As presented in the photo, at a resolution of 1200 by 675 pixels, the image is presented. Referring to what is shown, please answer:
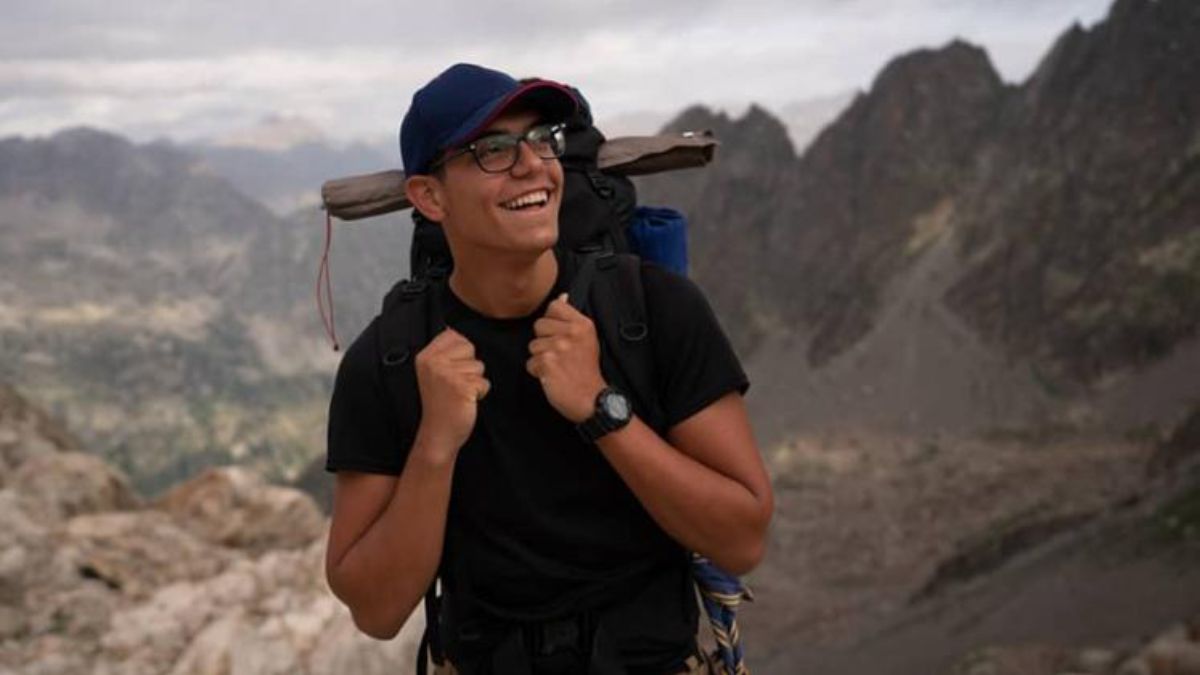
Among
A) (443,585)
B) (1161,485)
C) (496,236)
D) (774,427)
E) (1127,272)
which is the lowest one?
(774,427)

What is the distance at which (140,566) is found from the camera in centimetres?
2248

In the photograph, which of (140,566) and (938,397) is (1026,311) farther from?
(140,566)

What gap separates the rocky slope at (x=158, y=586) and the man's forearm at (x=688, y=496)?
16.5 meters

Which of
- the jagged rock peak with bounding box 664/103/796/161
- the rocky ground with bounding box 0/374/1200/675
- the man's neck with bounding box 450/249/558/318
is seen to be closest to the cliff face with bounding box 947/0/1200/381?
the rocky ground with bounding box 0/374/1200/675

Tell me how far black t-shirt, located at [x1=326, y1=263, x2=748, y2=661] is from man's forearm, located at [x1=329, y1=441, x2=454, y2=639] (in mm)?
181

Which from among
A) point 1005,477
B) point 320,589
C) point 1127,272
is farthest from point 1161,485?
point 320,589

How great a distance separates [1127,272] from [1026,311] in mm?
10838

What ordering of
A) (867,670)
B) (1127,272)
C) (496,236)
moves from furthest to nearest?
(1127,272) < (867,670) < (496,236)

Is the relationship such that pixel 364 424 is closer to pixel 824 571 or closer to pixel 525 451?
pixel 525 451

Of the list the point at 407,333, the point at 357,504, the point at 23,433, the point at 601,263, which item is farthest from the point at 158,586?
the point at 601,263

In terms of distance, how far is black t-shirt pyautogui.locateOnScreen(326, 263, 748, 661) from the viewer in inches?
148

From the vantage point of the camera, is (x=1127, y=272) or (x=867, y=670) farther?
(x=1127, y=272)

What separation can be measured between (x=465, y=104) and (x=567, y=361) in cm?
84

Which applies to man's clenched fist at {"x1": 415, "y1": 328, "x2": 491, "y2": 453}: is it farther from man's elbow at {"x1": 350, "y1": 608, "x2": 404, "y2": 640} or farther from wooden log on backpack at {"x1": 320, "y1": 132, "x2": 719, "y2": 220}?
wooden log on backpack at {"x1": 320, "y1": 132, "x2": 719, "y2": 220}
